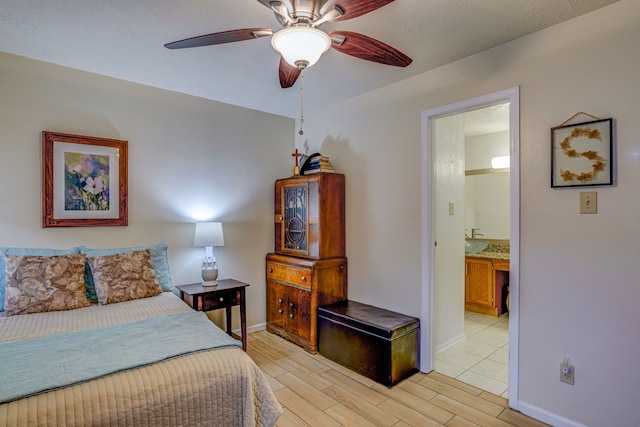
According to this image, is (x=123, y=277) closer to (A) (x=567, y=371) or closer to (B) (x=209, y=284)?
(B) (x=209, y=284)

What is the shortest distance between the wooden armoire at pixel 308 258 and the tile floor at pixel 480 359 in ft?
3.69

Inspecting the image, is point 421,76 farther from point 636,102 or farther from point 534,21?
point 636,102

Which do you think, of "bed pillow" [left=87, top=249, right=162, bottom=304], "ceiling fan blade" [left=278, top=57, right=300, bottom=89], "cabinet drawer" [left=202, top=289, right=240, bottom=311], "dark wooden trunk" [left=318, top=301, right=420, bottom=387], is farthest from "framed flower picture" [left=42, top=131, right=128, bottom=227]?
"dark wooden trunk" [left=318, top=301, right=420, bottom=387]

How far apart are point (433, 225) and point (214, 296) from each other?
6.39ft

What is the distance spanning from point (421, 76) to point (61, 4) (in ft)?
7.96

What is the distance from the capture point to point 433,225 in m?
2.78

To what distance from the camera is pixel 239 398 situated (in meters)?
1.59

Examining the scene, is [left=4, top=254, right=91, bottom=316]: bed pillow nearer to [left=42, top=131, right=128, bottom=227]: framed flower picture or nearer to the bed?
the bed

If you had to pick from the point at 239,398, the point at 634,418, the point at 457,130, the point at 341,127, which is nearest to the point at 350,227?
the point at 341,127

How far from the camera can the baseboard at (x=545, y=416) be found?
6.59 ft

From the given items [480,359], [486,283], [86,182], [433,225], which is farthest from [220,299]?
[486,283]

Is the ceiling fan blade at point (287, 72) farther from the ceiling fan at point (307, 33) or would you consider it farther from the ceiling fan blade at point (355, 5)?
the ceiling fan blade at point (355, 5)

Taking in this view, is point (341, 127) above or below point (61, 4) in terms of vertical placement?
below

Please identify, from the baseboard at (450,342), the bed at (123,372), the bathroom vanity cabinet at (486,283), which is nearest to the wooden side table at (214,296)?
the bed at (123,372)
